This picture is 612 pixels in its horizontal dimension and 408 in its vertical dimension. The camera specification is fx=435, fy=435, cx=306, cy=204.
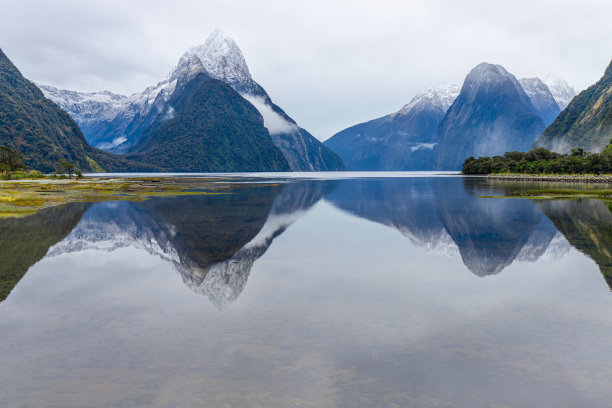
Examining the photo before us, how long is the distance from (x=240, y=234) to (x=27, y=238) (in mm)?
15367

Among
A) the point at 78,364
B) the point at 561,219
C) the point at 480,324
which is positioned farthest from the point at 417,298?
the point at 561,219

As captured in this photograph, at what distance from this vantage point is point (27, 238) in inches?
1249

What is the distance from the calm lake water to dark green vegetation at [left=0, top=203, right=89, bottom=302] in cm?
22

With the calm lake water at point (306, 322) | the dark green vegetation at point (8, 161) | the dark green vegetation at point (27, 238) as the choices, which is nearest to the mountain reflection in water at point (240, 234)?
the dark green vegetation at point (27, 238)

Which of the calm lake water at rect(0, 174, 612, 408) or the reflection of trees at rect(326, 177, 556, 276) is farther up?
the reflection of trees at rect(326, 177, 556, 276)

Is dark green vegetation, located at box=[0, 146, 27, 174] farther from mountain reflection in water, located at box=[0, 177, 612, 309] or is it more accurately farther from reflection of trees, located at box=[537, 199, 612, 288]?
reflection of trees, located at box=[537, 199, 612, 288]

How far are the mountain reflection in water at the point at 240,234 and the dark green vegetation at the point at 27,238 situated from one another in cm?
6

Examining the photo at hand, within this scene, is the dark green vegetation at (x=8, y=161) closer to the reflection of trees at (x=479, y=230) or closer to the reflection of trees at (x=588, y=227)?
the reflection of trees at (x=479, y=230)

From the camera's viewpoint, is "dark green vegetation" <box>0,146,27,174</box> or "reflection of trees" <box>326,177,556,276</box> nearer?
"reflection of trees" <box>326,177,556,276</box>

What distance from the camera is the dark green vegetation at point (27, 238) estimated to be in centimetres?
2167

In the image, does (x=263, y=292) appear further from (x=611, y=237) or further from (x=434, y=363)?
(x=611, y=237)

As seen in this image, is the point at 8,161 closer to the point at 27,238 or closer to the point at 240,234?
the point at 27,238

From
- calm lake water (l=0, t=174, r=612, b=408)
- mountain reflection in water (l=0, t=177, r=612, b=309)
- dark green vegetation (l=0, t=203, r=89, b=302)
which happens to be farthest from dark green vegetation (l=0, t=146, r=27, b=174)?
calm lake water (l=0, t=174, r=612, b=408)

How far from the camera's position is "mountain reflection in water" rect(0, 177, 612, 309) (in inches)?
900
